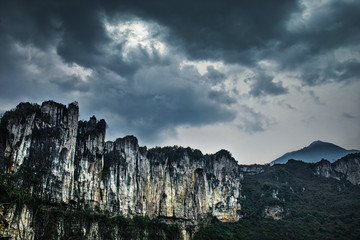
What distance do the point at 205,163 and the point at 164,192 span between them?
19626 millimetres

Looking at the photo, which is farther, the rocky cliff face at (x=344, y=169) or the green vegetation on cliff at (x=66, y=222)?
the rocky cliff face at (x=344, y=169)

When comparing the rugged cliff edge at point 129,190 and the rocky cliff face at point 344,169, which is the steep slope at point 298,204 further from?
the rugged cliff edge at point 129,190

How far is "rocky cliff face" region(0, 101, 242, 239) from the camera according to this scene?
46.6 m

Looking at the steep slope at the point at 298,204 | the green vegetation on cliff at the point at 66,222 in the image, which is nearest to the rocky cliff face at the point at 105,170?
the green vegetation on cliff at the point at 66,222

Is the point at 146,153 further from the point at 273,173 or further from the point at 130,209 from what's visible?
the point at 273,173

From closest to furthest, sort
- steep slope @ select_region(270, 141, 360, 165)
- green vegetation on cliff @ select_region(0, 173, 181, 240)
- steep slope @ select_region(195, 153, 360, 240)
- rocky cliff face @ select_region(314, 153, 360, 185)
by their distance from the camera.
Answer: green vegetation on cliff @ select_region(0, 173, 181, 240) < steep slope @ select_region(195, 153, 360, 240) < rocky cliff face @ select_region(314, 153, 360, 185) < steep slope @ select_region(270, 141, 360, 165)

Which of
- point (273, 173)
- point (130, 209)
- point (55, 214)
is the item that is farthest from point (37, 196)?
point (273, 173)

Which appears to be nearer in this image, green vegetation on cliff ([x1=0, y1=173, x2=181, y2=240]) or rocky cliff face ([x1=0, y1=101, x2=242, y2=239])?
green vegetation on cliff ([x1=0, y1=173, x2=181, y2=240])

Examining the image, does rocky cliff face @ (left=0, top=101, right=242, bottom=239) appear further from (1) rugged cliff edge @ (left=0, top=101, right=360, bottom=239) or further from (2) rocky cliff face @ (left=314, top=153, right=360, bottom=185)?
(2) rocky cliff face @ (left=314, top=153, right=360, bottom=185)

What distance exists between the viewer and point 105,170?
200 ft

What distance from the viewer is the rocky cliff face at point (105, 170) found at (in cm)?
4664

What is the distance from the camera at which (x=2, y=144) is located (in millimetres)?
43625

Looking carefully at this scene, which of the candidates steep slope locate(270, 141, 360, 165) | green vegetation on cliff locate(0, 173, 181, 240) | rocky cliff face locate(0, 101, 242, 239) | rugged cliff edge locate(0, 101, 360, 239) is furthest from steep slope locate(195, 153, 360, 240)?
steep slope locate(270, 141, 360, 165)

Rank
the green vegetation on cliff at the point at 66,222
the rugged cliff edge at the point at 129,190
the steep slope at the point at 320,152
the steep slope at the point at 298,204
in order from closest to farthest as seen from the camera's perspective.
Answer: the green vegetation on cliff at the point at 66,222
the rugged cliff edge at the point at 129,190
the steep slope at the point at 298,204
the steep slope at the point at 320,152
